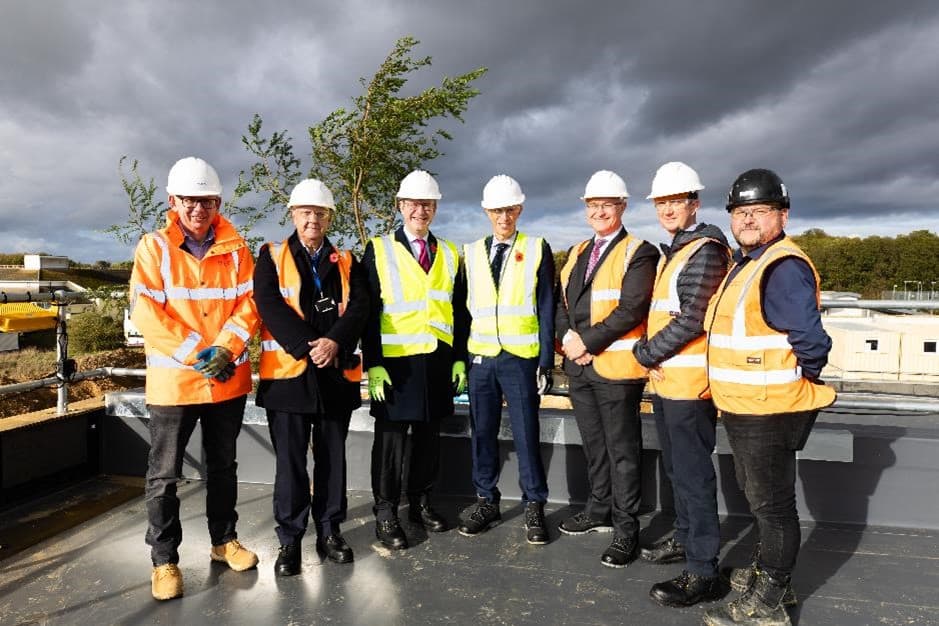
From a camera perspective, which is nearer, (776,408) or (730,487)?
(776,408)

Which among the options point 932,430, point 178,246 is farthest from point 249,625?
point 932,430

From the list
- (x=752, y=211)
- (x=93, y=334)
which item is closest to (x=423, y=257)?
(x=752, y=211)

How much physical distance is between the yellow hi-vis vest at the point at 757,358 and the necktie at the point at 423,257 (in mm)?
1590

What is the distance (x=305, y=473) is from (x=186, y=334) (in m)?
0.91

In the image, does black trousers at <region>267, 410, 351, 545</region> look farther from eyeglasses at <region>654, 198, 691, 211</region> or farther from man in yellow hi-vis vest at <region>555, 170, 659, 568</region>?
eyeglasses at <region>654, 198, 691, 211</region>

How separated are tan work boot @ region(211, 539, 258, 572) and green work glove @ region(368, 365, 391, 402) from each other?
982 millimetres

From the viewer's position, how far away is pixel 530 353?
3416 millimetres

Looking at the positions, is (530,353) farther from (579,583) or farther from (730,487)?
(730,487)

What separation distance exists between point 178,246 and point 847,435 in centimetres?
371

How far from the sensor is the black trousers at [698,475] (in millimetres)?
2775

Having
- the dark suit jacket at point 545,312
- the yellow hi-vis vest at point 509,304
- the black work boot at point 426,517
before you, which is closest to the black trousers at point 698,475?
the dark suit jacket at point 545,312

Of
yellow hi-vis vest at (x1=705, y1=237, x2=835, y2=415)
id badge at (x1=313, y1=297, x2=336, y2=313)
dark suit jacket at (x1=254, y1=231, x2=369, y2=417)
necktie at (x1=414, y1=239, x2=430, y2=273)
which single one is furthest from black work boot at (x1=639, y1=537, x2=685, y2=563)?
id badge at (x1=313, y1=297, x2=336, y2=313)

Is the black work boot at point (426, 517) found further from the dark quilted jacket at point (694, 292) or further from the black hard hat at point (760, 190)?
the black hard hat at point (760, 190)

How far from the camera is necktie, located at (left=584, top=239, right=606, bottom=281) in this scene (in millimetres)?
3340
